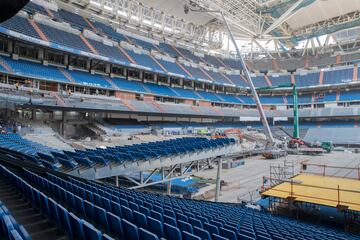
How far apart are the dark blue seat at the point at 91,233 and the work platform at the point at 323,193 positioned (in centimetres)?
1044

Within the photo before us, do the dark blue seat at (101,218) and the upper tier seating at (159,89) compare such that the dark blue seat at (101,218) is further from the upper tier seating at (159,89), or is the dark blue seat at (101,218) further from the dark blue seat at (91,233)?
the upper tier seating at (159,89)

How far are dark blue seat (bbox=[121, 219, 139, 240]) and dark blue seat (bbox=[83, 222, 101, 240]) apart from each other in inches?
27.4

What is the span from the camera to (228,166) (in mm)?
30859

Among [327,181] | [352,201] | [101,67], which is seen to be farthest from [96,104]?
[352,201]

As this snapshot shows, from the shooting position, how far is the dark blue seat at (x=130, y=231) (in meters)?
4.02

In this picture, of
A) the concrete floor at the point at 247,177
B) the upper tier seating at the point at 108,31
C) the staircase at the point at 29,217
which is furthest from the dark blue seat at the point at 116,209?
the upper tier seating at the point at 108,31

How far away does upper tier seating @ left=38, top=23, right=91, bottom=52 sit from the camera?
103 ft

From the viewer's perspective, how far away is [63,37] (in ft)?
109

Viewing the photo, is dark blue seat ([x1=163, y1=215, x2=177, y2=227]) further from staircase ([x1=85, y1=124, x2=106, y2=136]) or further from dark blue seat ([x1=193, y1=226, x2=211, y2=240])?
staircase ([x1=85, y1=124, x2=106, y2=136])

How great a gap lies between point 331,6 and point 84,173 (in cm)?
4828

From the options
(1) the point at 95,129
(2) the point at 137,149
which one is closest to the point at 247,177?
(2) the point at 137,149

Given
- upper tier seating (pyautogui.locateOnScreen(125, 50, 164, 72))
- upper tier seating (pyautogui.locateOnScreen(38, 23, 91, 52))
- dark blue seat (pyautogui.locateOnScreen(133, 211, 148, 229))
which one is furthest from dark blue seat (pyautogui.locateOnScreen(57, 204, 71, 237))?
upper tier seating (pyautogui.locateOnScreen(125, 50, 164, 72))

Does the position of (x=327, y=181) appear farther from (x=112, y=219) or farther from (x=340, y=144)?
(x=340, y=144)

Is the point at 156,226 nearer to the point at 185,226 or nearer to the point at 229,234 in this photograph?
the point at 185,226
